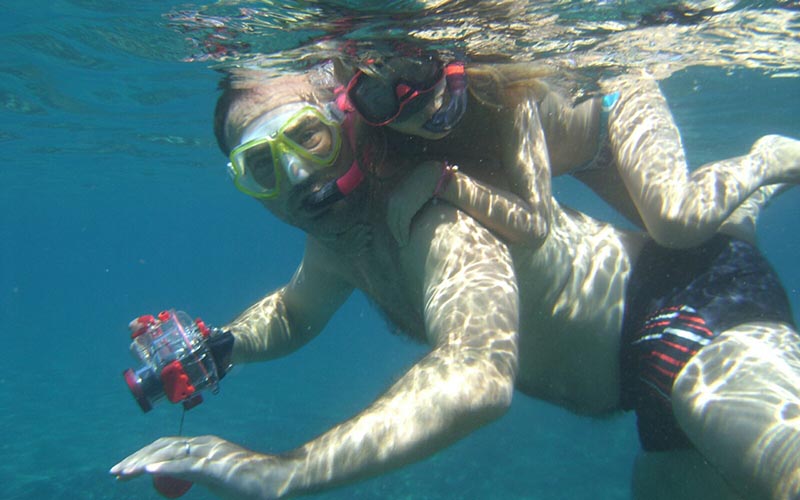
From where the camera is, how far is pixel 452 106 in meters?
3.20

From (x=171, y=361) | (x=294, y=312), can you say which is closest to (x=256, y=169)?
(x=171, y=361)

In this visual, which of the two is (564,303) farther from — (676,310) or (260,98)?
(260,98)

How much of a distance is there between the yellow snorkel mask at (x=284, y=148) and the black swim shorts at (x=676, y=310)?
238 centimetres

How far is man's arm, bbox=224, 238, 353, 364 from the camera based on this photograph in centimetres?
447

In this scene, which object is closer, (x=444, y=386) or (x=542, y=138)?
(x=444, y=386)

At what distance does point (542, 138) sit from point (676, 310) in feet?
4.73

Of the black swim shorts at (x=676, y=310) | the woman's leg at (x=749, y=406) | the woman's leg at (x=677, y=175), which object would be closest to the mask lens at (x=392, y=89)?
the woman's leg at (x=677, y=175)

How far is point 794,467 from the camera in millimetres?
2486

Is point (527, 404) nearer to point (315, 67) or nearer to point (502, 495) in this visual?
point (502, 495)

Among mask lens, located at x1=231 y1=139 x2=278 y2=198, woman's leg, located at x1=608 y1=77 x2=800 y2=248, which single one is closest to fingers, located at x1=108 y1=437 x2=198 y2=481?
mask lens, located at x1=231 y1=139 x2=278 y2=198

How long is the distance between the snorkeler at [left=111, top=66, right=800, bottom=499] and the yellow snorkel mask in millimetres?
13

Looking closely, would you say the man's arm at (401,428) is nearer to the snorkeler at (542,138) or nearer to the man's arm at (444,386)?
the man's arm at (444,386)

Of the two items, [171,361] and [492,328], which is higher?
[492,328]

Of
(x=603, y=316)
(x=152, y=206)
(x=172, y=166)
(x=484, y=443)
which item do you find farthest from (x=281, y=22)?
(x=152, y=206)
